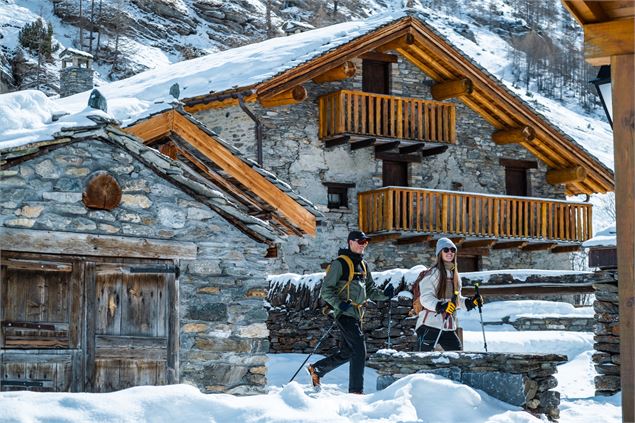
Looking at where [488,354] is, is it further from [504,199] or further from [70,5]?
[70,5]

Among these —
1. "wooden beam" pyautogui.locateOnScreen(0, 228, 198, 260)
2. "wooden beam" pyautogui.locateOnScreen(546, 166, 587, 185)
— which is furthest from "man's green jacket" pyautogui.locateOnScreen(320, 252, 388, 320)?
"wooden beam" pyautogui.locateOnScreen(546, 166, 587, 185)

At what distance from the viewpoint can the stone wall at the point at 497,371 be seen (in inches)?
304

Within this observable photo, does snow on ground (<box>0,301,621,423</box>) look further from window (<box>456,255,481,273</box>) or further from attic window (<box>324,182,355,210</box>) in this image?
window (<box>456,255,481,273</box>)

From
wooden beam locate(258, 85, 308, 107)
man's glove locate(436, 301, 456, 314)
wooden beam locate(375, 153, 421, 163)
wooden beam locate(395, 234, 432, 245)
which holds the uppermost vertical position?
wooden beam locate(258, 85, 308, 107)

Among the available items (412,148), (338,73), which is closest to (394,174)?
(412,148)

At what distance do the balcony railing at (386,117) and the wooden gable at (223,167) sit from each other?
26.7 feet

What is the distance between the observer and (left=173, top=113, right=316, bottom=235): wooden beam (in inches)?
450

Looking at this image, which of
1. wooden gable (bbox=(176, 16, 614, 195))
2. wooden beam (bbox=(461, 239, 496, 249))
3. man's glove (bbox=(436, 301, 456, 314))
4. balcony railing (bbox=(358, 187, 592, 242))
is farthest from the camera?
wooden beam (bbox=(461, 239, 496, 249))

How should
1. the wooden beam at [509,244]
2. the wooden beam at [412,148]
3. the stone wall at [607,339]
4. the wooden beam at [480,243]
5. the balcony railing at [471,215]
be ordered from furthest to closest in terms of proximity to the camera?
the wooden beam at [509,244], the wooden beam at [480,243], the wooden beam at [412,148], the balcony railing at [471,215], the stone wall at [607,339]

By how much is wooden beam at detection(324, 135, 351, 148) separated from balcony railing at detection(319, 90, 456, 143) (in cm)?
13

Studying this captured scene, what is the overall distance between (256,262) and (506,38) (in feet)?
266

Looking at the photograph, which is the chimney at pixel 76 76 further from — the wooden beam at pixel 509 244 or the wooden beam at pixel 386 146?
the wooden beam at pixel 509 244

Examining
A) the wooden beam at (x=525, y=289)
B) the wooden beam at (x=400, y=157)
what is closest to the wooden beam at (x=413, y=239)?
the wooden beam at (x=400, y=157)

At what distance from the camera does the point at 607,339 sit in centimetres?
1148
